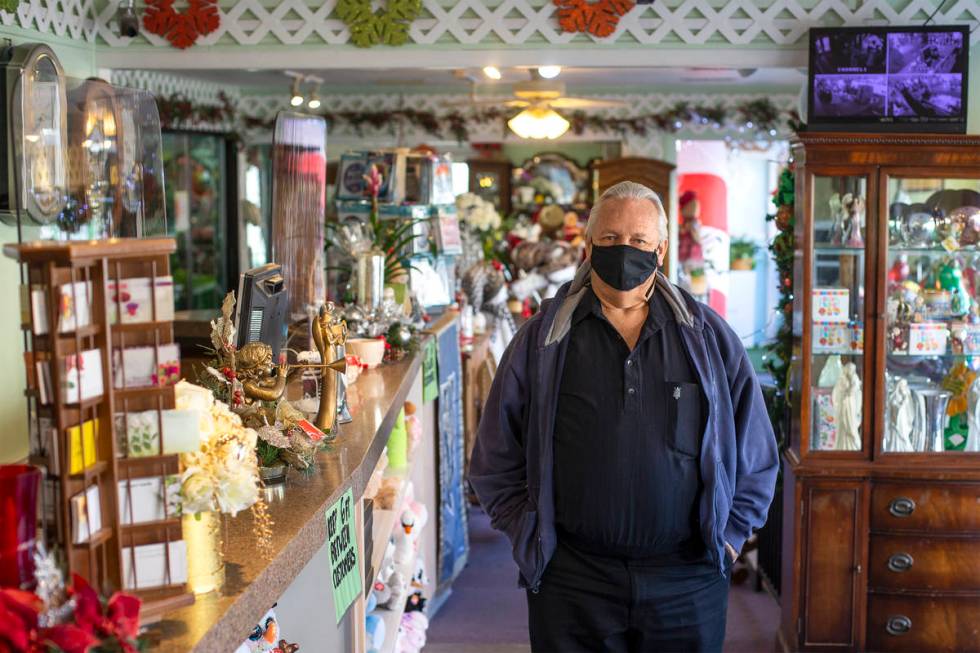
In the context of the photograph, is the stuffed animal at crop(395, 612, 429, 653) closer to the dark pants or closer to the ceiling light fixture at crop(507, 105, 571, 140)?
the dark pants

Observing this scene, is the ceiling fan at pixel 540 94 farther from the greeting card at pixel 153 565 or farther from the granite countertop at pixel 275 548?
the greeting card at pixel 153 565

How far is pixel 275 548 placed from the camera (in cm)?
199

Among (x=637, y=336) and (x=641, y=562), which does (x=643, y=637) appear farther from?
(x=637, y=336)

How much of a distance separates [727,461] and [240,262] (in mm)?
9095

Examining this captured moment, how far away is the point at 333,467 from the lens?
2658 mm

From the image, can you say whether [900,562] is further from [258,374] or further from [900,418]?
[258,374]

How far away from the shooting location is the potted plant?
13922 millimetres

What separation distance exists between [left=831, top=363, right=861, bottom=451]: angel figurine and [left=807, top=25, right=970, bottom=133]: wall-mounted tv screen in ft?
3.39

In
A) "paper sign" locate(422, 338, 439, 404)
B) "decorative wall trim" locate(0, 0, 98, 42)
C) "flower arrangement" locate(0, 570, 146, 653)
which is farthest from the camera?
"paper sign" locate(422, 338, 439, 404)

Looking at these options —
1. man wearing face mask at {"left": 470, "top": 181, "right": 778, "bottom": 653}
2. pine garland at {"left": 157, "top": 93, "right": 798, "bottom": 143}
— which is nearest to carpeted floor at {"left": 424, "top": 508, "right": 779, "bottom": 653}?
man wearing face mask at {"left": 470, "top": 181, "right": 778, "bottom": 653}

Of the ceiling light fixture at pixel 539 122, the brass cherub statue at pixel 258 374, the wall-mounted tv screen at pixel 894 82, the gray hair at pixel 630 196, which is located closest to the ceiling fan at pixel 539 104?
the ceiling light fixture at pixel 539 122

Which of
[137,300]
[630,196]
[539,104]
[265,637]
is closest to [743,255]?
[539,104]

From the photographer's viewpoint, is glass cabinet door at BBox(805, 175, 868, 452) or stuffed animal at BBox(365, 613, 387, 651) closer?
stuffed animal at BBox(365, 613, 387, 651)

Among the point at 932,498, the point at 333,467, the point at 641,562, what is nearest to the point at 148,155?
the point at 333,467
